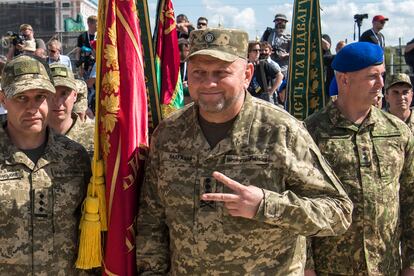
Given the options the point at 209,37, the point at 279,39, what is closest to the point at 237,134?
the point at 209,37

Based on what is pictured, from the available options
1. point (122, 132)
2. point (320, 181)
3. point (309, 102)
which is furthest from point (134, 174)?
point (309, 102)

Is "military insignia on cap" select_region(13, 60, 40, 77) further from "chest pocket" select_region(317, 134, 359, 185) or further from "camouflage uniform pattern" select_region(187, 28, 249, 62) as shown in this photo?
"chest pocket" select_region(317, 134, 359, 185)

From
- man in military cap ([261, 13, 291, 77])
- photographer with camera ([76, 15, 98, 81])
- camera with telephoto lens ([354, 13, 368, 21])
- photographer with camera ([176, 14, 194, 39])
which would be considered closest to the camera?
photographer with camera ([176, 14, 194, 39])

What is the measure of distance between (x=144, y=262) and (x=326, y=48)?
294 inches

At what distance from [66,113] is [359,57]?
2099mm

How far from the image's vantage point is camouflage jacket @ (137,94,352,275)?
2740mm

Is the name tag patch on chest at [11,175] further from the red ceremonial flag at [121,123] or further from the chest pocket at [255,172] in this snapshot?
the chest pocket at [255,172]

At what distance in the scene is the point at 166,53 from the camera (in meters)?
3.93

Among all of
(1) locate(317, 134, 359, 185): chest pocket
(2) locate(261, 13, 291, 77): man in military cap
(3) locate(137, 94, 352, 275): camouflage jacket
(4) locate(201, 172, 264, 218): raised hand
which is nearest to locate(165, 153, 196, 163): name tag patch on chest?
(3) locate(137, 94, 352, 275): camouflage jacket

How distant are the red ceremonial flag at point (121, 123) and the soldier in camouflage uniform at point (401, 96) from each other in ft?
11.5

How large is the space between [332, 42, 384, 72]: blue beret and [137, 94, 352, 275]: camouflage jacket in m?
0.86

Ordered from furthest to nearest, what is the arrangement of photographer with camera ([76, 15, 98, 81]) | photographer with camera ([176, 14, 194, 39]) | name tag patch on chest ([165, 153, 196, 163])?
photographer with camera ([76, 15, 98, 81]) < photographer with camera ([176, 14, 194, 39]) < name tag patch on chest ([165, 153, 196, 163])

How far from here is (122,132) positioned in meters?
3.12

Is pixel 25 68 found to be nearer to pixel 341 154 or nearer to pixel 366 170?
pixel 341 154
